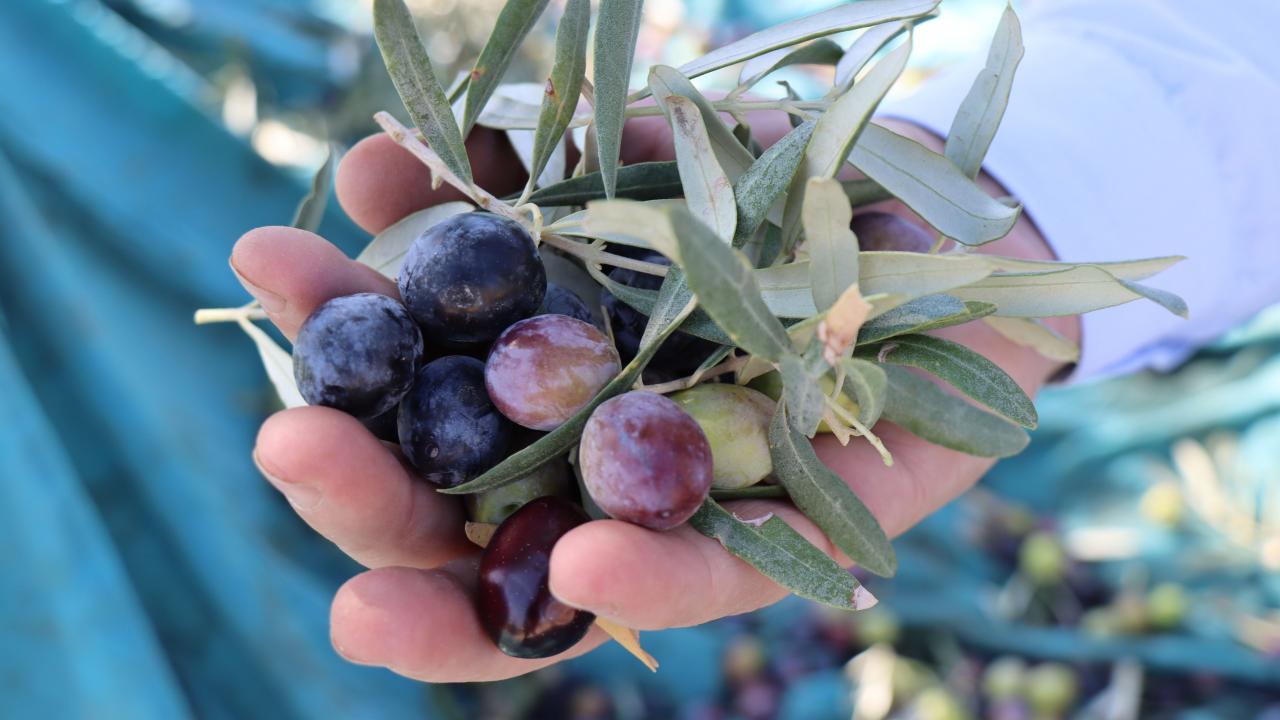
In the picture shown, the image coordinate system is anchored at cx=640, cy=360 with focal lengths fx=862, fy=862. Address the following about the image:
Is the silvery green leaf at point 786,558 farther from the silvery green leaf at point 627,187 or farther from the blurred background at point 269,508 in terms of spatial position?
the blurred background at point 269,508

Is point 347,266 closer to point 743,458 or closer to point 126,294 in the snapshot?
point 743,458

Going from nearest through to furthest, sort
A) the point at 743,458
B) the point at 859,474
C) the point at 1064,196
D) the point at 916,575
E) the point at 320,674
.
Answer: the point at 743,458, the point at 859,474, the point at 1064,196, the point at 320,674, the point at 916,575

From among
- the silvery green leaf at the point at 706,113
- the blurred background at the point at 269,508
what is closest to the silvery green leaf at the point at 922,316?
the silvery green leaf at the point at 706,113

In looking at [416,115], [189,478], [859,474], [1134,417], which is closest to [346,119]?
[189,478]

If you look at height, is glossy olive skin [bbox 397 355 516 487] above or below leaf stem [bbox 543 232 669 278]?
below

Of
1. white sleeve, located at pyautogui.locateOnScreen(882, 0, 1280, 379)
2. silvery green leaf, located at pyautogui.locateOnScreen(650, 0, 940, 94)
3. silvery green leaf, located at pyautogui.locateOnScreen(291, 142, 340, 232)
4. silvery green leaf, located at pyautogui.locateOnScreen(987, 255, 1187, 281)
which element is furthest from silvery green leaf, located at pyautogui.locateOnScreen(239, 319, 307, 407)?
white sleeve, located at pyautogui.locateOnScreen(882, 0, 1280, 379)

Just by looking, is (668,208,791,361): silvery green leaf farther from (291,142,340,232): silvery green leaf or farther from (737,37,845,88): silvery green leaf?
(291,142,340,232): silvery green leaf
